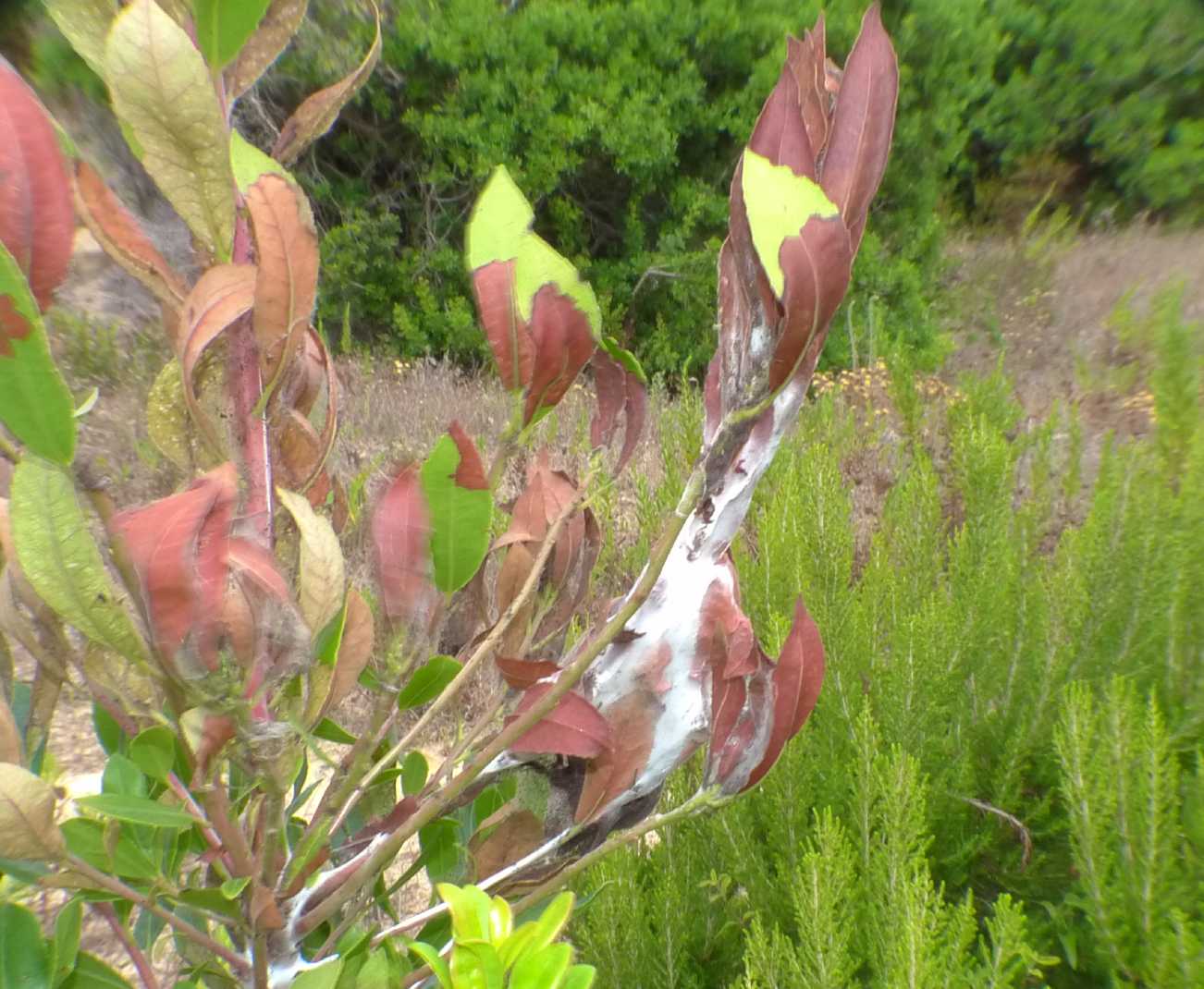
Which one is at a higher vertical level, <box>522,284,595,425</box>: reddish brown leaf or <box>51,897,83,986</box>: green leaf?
<box>522,284,595,425</box>: reddish brown leaf

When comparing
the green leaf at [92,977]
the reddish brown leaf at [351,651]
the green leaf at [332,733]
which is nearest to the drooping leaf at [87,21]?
the reddish brown leaf at [351,651]

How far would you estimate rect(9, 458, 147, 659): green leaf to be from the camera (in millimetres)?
317

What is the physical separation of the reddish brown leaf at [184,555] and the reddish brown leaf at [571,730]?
0.58 ft

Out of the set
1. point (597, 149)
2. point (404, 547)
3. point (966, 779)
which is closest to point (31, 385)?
point (404, 547)

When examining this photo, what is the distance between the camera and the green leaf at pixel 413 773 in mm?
593

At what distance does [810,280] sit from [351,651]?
11.7 inches

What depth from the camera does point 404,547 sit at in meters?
0.43

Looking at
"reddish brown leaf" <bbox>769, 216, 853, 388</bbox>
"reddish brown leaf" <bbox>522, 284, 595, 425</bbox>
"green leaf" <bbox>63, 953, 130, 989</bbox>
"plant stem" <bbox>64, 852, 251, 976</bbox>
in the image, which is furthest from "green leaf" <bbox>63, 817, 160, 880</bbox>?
"reddish brown leaf" <bbox>769, 216, 853, 388</bbox>

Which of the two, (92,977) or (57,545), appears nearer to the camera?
(57,545)

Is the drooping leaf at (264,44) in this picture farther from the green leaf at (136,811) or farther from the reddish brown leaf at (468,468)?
the green leaf at (136,811)

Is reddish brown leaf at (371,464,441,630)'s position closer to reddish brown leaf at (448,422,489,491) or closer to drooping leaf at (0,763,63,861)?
reddish brown leaf at (448,422,489,491)

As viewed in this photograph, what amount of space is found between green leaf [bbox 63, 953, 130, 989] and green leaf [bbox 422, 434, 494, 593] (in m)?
0.36

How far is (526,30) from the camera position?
4895mm

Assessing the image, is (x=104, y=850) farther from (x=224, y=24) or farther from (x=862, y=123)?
(x=862, y=123)
